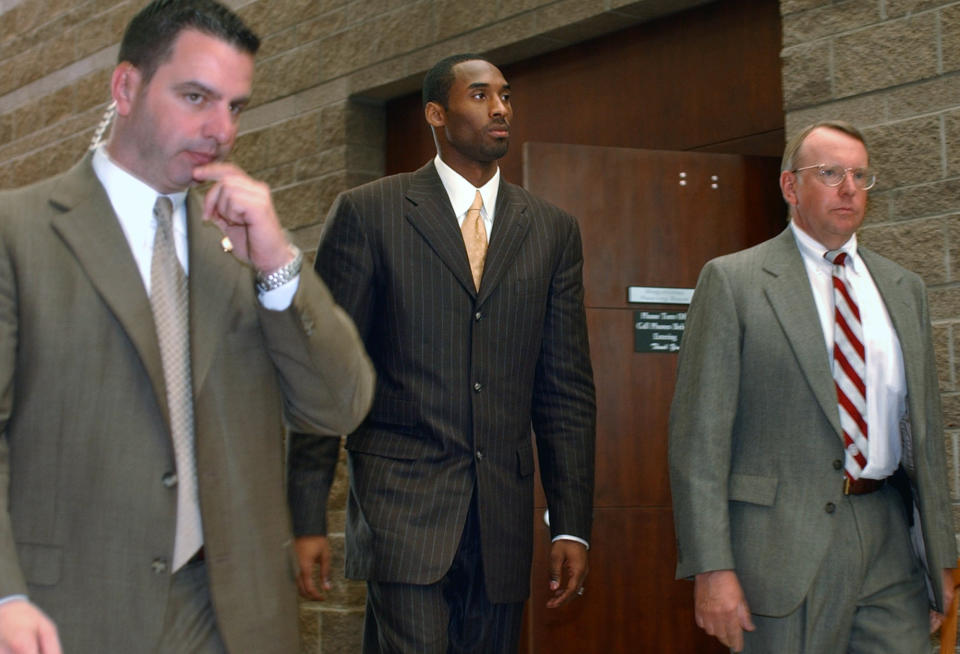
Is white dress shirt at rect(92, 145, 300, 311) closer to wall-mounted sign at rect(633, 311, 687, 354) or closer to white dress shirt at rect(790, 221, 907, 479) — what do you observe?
white dress shirt at rect(790, 221, 907, 479)

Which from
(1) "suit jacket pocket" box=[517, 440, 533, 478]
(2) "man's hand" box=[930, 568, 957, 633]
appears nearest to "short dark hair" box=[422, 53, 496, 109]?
(1) "suit jacket pocket" box=[517, 440, 533, 478]

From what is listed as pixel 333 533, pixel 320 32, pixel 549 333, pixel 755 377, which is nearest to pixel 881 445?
pixel 755 377

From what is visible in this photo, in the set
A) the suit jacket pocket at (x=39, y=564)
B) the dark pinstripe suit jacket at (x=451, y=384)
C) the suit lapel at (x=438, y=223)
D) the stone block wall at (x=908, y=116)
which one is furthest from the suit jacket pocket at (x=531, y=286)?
the suit jacket pocket at (x=39, y=564)

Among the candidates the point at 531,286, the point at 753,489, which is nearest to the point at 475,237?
the point at 531,286

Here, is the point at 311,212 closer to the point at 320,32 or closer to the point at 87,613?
the point at 320,32

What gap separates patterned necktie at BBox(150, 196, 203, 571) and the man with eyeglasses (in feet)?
4.44

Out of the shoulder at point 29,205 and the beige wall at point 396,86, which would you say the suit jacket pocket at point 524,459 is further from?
the shoulder at point 29,205

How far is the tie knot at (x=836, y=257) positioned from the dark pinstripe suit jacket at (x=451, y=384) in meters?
0.64

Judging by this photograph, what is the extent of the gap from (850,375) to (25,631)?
198 centimetres

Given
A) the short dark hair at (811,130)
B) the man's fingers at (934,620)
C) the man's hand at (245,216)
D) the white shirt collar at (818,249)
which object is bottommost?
the man's fingers at (934,620)

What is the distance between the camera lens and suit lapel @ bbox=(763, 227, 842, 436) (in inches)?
111

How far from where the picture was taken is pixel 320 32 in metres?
6.12

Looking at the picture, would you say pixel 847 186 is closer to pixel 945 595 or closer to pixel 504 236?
pixel 504 236

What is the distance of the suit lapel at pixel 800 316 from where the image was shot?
9.27 ft
